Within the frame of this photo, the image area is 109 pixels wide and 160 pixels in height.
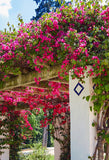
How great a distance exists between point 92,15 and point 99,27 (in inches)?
11.5

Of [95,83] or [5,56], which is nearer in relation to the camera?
[95,83]

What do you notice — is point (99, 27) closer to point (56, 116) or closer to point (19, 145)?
point (56, 116)

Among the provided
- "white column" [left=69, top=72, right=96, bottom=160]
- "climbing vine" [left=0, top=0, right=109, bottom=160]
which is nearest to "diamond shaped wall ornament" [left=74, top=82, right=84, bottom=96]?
"white column" [left=69, top=72, right=96, bottom=160]

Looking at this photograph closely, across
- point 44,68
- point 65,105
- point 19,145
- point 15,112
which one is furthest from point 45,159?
point 44,68

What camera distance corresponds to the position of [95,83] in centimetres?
388

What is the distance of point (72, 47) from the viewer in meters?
3.79

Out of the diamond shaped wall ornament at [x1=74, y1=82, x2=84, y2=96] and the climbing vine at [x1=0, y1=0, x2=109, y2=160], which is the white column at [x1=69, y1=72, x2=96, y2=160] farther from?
the climbing vine at [x1=0, y1=0, x2=109, y2=160]

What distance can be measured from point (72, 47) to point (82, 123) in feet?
3.70

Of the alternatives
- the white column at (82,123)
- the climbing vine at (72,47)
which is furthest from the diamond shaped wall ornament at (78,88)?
the climbing vine at (72,47)

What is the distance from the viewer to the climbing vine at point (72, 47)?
3.74 metres

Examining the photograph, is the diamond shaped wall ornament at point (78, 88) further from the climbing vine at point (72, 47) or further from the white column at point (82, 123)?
the climbing vine at point (72, 47)

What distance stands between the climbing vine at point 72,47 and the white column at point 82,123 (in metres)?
0.10

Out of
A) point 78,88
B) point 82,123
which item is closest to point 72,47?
point 78,88

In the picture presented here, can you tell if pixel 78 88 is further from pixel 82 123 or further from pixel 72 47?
pixel 72 47
